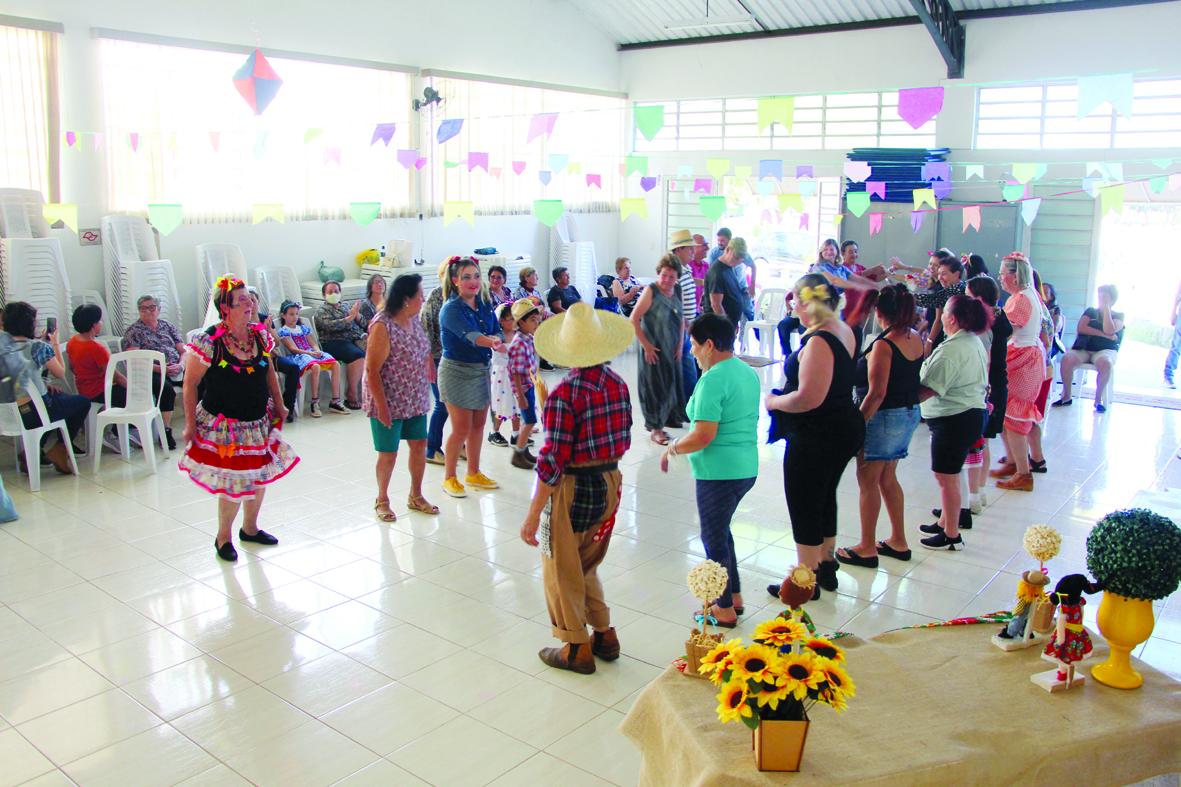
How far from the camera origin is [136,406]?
6961 millimetres

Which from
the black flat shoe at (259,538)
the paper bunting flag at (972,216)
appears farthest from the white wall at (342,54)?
the paper bunting flag at (972,216)

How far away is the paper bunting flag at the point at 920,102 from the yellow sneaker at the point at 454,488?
13.4ft

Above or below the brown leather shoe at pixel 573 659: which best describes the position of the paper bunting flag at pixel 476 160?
above

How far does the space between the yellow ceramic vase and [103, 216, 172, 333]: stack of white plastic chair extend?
7767 millimetres

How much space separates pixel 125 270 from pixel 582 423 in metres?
6.22

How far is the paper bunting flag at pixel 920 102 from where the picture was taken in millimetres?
6902

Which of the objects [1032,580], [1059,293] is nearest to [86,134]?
[1032,580]

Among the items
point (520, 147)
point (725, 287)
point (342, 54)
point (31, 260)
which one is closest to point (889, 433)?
point (725, 287)

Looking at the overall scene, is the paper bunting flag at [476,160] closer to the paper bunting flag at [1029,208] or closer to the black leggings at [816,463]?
the paper bunting flag at [1029,208]

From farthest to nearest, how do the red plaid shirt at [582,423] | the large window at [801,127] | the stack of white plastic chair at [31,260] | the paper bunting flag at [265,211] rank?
the large window at [801,127] → the paper bunting flag at [265,211] → the stack of white plastic chair at [31,260] → the red plaid shirt at [582,423]

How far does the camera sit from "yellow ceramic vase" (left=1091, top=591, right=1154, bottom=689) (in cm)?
260

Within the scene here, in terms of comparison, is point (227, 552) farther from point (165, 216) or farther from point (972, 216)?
point (972, 216)

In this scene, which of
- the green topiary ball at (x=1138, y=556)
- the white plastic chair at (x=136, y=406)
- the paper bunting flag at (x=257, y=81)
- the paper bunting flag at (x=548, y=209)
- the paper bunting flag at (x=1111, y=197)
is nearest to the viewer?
the green topiary ball at (x=1138, y=556)

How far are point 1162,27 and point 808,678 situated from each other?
10.4 meters
